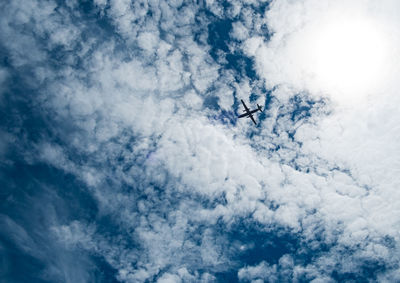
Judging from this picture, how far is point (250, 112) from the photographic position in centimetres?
3412
